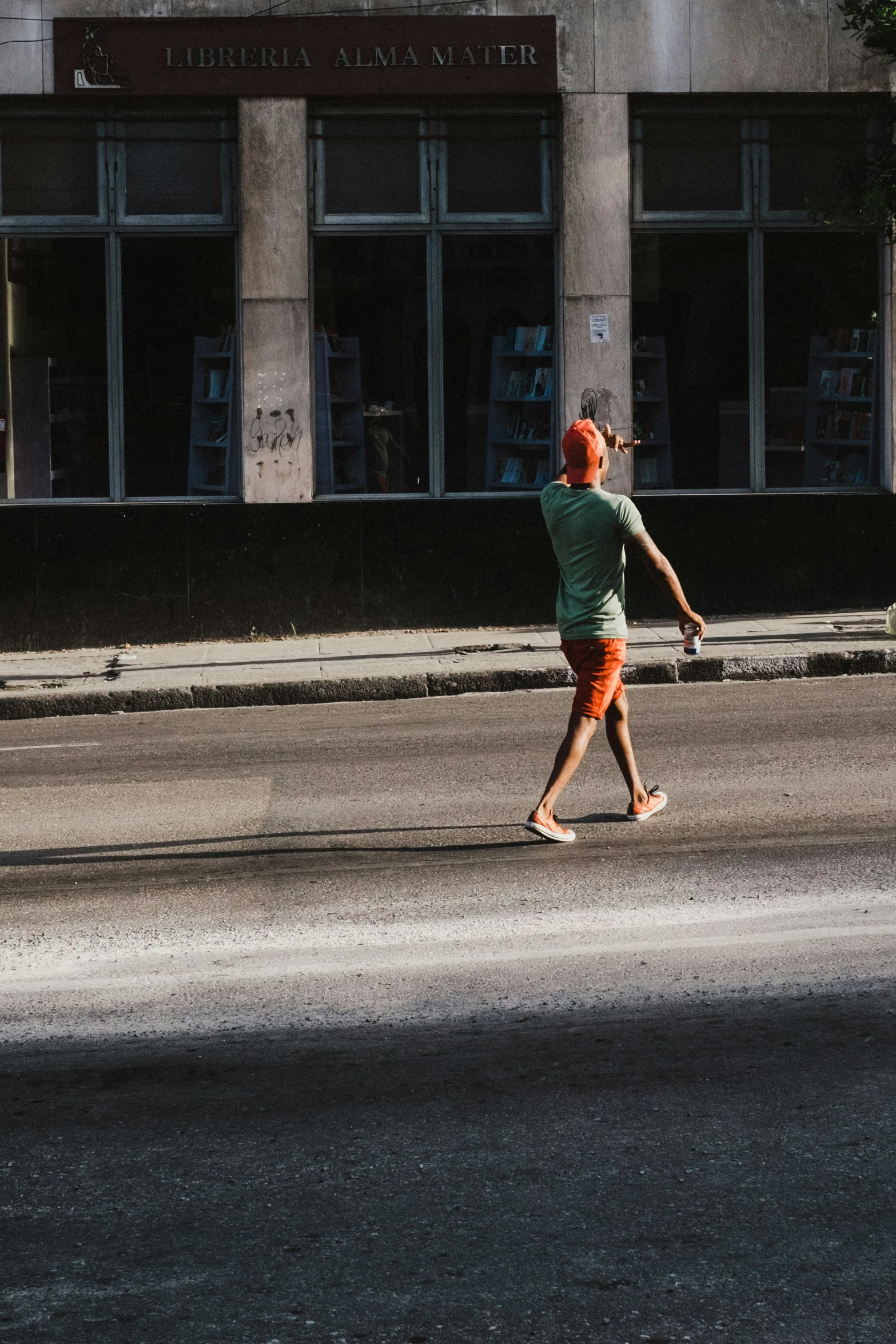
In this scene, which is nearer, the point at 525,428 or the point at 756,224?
the point at 756,224

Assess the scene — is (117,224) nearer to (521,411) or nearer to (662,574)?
(521,411)

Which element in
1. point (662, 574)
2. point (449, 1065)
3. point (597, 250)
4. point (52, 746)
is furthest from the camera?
point (597, 250)

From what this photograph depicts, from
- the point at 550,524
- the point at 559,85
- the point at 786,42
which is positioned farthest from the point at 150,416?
the point at 550,524

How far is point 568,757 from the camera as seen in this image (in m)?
7.91

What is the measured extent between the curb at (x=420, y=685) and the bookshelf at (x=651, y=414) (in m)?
2.96

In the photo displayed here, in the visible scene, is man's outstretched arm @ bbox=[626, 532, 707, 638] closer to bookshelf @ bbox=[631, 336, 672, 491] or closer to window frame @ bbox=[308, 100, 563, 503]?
window frame @ bbox=[308, 100, 563, 503]

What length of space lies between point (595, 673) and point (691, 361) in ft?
27.7

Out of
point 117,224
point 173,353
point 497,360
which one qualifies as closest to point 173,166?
point 117,224

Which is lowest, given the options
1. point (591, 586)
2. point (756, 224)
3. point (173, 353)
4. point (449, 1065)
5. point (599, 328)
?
point (449, 1065)

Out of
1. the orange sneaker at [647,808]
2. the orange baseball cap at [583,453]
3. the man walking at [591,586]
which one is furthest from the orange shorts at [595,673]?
the orange baseball cap at [583,453]

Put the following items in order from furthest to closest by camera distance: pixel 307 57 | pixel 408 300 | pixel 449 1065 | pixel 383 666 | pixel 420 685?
pixel 408 300, pixel 307 57, pixel 383 666, pixel 420 685, pixel 449 1065

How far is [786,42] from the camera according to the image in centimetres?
1545

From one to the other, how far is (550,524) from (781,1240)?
15.3ft

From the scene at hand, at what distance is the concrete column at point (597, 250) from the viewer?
15.4 metres
